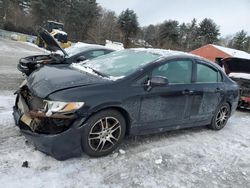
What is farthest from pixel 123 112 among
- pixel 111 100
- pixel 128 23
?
pixel 128 23

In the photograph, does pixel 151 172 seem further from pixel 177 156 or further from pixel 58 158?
pixel 58 158

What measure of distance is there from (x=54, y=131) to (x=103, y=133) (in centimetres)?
69

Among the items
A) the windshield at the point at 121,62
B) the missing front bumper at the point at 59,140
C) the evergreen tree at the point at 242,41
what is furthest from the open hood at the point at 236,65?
the evergreen tree at the point at 242,41

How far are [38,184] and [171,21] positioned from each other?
2391 inches

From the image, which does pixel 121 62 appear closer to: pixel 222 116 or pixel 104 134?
pixel 104 134

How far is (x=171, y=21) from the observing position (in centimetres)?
6016

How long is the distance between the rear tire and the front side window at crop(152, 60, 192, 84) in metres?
1.34

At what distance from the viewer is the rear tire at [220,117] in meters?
5.68

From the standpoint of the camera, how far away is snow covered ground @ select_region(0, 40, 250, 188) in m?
3.17

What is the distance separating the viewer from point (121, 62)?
4.58m

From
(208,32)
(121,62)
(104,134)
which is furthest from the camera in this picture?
(208,32)

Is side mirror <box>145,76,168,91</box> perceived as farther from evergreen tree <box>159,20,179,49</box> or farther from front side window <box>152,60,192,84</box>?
evergreen tree <box>159,20,179,49</box>

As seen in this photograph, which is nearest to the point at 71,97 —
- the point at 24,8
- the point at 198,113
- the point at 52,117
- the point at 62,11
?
the point at 52,117

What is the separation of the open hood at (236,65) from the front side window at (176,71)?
3835mm
